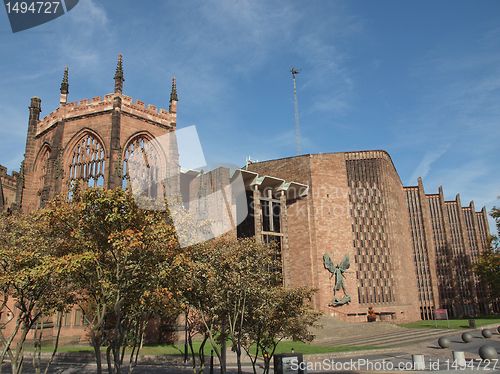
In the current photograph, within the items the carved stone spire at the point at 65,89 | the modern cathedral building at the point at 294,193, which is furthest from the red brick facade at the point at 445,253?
the carved stone spire at the point at 65,89

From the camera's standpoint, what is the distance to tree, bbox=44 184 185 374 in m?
10.5

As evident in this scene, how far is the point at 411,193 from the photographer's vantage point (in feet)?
230

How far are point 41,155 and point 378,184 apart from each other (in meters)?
38.6

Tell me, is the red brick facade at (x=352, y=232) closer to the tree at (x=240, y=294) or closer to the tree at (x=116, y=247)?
the tree at (x=240, y=294)

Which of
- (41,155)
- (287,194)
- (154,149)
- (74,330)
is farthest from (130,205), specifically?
(287,194)

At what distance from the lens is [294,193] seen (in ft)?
146

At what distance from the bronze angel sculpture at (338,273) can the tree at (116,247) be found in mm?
32315

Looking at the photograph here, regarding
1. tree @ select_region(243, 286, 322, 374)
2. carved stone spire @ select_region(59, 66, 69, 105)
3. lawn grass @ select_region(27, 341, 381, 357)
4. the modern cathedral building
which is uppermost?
carved stone spire @ select_region(59, 66, 69, 105)

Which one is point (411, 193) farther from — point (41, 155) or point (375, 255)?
point (41, 155)

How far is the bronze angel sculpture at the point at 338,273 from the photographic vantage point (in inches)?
1615

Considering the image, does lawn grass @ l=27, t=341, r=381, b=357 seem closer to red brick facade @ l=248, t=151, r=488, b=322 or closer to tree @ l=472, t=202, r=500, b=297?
red brick facade @ l=248, t=151, r=488, b=322

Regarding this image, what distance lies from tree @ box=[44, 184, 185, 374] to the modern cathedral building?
13.6m

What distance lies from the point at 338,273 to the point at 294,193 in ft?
33.2

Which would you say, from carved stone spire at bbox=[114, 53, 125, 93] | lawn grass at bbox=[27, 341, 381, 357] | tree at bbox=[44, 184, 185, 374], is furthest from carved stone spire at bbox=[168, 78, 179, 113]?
tree at bbox=[44, 184, 185, 374]
